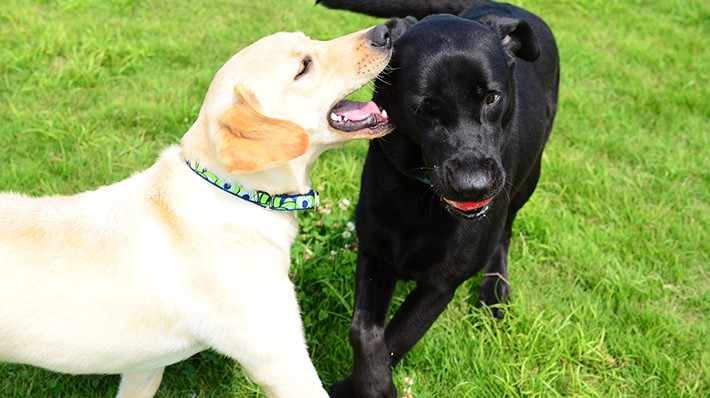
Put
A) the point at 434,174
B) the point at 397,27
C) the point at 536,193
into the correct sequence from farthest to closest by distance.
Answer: the point at 536,193, the point at 397,27, the point at 434,174

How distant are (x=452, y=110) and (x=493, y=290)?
131 cm

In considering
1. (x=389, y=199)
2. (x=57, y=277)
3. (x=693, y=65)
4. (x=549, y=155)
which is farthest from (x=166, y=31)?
(x=693, y=65)

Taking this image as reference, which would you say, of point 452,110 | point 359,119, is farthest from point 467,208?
point 359,119

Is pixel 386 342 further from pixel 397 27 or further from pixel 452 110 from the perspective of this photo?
pixel 397 27

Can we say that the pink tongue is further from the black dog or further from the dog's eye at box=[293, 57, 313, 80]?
the dog's eye at box=[293, 57, 313, 80]

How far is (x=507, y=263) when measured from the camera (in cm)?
412

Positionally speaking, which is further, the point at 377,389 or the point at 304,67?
the point at 377,389

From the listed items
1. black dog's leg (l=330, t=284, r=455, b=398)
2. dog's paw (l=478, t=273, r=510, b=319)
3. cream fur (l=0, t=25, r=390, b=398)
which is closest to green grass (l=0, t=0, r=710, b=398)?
dog's paw (l=478, t=273, r=510, b=319)

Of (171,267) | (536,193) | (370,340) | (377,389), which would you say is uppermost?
(171,267)

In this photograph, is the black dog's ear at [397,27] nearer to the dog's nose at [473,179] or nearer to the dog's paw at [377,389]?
the dog's nose at [473,179]

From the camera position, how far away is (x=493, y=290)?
12.9 ft

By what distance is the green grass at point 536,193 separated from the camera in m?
3.52

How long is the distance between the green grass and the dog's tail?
3.13ft

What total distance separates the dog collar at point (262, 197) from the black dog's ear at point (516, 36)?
1.19m
